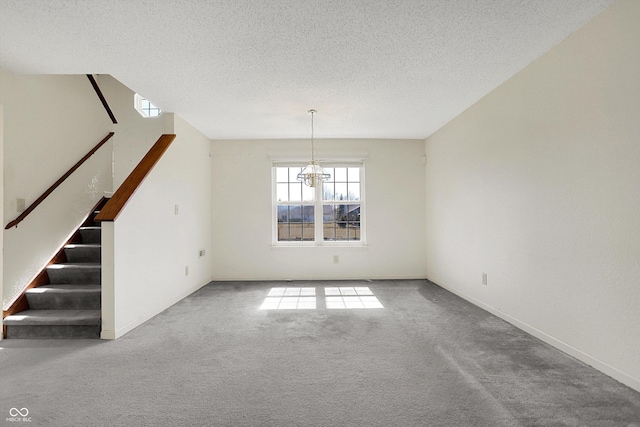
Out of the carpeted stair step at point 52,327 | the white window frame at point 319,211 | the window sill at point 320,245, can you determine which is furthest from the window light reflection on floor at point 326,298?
the carpeted stair step at point 52,327

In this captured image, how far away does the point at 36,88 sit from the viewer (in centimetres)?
330

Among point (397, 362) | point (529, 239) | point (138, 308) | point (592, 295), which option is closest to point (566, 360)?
point (592, 295)

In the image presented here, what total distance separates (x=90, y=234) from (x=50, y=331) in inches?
55.7

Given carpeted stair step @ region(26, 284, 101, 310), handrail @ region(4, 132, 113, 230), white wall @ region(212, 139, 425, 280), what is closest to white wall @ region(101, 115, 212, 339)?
white wall @ region(212, 139, 425, 280)

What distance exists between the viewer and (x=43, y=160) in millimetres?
3424

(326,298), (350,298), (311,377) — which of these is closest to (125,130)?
(326,298)

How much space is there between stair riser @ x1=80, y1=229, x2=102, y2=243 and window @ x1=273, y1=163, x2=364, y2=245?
255 centimetres

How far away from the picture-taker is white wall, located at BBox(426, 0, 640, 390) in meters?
1.96

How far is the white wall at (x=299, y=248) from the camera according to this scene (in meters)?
5.34

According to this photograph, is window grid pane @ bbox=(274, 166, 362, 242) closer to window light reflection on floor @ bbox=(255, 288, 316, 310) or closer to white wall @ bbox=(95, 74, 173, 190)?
window light reflection on floor @ bbox=(255, 288, 316, 310)

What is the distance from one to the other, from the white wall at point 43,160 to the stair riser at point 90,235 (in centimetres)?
15

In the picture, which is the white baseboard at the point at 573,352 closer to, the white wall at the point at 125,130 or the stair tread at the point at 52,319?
the stair tread at the point at 52,319

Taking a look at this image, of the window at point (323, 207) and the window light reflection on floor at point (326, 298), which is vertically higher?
the window at point (323, 207)

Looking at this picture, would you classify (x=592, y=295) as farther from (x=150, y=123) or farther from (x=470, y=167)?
(x=150, y=123)
